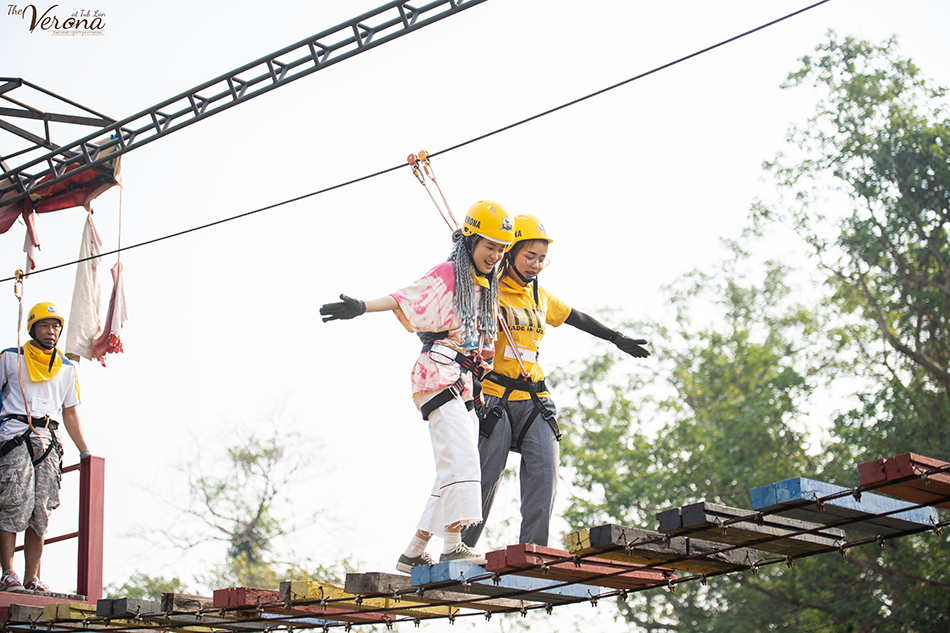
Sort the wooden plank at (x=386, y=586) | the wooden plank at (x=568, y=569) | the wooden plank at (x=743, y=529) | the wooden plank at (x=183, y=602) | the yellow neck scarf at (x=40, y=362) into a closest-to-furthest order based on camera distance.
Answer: the wooden plank at (x=743, y=529) → the wooden plank at (x=568, y=569) → the wooden plank at (x=386, y=586) → the wooden plank at (x=183, y=602) → the yellow neck scarf at (x=40, y=362)

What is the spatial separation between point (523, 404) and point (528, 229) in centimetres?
89

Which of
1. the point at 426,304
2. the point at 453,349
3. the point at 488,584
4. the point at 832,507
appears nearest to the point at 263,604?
the point at 488,584

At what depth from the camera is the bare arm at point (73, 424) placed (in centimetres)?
684

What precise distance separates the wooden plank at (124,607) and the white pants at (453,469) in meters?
1.91

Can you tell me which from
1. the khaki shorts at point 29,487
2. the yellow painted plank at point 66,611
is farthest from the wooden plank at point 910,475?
the khaki shorts at point 29,487

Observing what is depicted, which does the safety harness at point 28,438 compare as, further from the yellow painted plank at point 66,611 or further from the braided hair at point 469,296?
the braided hair at point 469,296

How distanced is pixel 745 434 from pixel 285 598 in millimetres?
12611

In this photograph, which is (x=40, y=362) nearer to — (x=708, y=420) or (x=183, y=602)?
(x=183, y=602)

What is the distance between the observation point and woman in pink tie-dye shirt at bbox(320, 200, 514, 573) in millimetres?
4480

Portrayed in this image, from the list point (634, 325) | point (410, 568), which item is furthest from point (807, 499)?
point (634, 325)

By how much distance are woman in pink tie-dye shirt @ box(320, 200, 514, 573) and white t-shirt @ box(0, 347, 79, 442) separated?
3.05 m

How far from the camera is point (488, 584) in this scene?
437 centimetres

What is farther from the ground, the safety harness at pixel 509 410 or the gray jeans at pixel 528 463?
the safety harness at pixel 509 410

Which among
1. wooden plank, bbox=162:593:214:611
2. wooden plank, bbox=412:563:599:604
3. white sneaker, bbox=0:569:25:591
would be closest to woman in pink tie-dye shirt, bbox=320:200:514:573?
wooden plank, bbox=412:563:599:604
